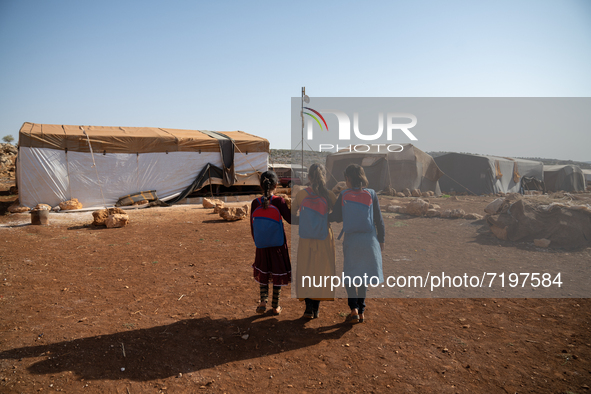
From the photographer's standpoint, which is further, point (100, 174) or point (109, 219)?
point (100, 174)

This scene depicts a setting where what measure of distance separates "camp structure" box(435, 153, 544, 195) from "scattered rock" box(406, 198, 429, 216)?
4.17ft

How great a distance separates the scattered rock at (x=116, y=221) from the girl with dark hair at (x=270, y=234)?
21.1 ft

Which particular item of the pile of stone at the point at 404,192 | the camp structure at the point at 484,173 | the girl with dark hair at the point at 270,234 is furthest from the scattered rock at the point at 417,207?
the girl with dark hair at the point at 270,234

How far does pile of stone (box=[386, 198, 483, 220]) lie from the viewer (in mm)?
9047

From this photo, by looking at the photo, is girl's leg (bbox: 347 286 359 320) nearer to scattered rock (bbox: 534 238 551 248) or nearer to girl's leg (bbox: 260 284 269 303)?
girl's leg (bbox: 260 284 269 303)

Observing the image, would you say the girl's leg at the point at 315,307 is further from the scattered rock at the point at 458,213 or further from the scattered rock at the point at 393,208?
Answer: the scattered rock at the point at 393,208

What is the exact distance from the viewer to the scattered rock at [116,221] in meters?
8.59

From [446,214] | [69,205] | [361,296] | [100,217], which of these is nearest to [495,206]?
[446,214]

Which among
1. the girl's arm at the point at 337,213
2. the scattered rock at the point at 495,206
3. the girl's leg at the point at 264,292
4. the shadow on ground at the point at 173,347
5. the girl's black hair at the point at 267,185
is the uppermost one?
the girl's black hair at the point at 267,185

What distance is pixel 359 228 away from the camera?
127 inches

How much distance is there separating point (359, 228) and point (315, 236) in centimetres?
42

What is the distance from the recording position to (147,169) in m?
13.2

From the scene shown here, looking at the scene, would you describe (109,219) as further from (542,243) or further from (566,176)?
(566,176)

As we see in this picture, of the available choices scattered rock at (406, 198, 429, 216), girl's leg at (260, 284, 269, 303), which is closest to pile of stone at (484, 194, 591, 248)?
scattered rock at (406, 198, 429, 216)
